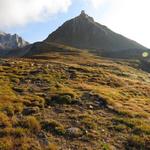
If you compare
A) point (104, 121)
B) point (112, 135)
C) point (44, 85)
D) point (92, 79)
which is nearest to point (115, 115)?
point (104, 121)

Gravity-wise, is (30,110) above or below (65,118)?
above

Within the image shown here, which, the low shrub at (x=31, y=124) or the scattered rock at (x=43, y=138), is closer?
the scattered rock at (x=43, y=138)

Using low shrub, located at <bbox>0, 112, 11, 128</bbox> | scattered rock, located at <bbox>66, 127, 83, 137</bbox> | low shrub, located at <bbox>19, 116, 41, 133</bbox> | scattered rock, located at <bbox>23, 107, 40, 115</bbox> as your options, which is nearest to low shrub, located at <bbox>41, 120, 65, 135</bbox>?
scattered rock, located at <bbox>66, 127, 83, 137</bbox>

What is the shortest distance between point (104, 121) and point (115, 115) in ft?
8.65

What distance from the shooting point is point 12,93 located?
32750 mm

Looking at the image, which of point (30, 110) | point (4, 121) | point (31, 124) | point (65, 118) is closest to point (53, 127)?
point (31, 124)

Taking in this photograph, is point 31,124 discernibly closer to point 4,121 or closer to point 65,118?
point 4,121

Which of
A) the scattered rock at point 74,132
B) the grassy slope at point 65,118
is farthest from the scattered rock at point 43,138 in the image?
the scattered rock at point 74,132

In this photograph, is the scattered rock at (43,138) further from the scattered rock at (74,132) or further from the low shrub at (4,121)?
the low shrub at (4,121)

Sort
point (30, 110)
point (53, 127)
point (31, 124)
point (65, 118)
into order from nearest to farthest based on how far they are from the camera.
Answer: point (31, 124) < point (53, 127) < point (65, 118) < point (30, 110)

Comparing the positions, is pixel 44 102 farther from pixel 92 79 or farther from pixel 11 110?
pixel 92 79

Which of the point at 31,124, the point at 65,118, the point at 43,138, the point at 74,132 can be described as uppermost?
the point at 31,124

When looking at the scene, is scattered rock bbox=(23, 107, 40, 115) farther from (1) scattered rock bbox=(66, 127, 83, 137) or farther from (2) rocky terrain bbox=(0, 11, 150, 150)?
(1) scattered rock bbox=(66, 127, 83, 137)

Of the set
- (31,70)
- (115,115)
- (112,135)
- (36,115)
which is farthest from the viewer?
(31,70)
